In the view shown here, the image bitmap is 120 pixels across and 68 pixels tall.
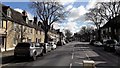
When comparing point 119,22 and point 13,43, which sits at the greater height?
point 119,22

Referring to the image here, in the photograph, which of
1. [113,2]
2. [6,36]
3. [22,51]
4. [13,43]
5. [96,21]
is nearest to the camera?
[22,51]

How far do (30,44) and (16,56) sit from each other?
173cm

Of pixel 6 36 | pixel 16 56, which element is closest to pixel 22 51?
pixel 16 56

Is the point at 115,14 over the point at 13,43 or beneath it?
over

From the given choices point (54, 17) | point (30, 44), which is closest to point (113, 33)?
point (54, 17)

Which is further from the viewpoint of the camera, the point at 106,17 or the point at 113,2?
the point at 106,17

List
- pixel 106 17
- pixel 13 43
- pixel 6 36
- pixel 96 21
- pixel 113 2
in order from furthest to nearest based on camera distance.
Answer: pixel 96 21, pixel 106 17, pixel 113 2, pixel 13 43, pixel 6 36

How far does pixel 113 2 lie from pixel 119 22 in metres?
9.80

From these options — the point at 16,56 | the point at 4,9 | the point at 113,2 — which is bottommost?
the point at 16,56

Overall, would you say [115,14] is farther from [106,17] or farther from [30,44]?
[30,44]

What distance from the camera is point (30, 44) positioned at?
77.5 feet

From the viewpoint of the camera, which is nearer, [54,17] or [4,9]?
[4,9]

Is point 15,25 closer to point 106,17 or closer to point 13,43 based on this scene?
point 13,43

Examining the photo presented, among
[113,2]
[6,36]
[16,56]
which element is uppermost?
[113,2]
